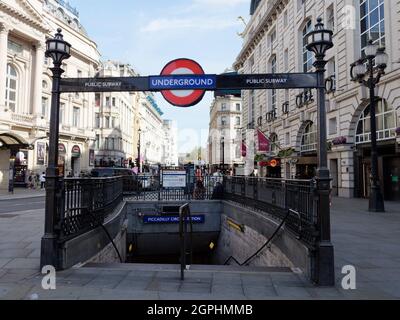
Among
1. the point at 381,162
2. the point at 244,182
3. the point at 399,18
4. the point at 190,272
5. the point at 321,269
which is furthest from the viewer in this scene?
the point at 381,162

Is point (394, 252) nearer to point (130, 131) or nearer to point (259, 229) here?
point (259, 229)

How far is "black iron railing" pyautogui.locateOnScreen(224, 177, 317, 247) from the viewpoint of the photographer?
6312 mm

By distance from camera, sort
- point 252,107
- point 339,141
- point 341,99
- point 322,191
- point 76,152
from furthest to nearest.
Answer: point 76,152 → point 252,107 → point 341,99 → point 339,141 → point 322,191

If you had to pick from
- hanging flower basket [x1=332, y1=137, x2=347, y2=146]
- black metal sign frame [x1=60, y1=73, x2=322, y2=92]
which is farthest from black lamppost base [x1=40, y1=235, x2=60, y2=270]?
hanging flower basket [x1=332, y1=137, x2=347, y2=146]

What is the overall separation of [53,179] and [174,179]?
10983 millimetres

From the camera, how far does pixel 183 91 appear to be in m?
6.53

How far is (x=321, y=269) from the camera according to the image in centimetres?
558

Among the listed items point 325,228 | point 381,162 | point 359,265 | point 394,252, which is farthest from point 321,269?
point 381,162

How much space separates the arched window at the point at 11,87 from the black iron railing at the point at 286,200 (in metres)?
34.5

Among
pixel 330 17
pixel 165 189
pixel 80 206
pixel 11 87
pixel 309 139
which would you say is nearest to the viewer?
pixel 80 206

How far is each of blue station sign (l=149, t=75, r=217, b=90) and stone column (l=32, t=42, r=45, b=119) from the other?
3910 cm

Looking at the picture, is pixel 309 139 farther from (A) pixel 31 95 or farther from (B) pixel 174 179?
(A) pixel 31 95

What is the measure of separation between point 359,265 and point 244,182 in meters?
6.99

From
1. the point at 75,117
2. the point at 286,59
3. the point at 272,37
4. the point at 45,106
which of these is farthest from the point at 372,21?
the point at 75,117
